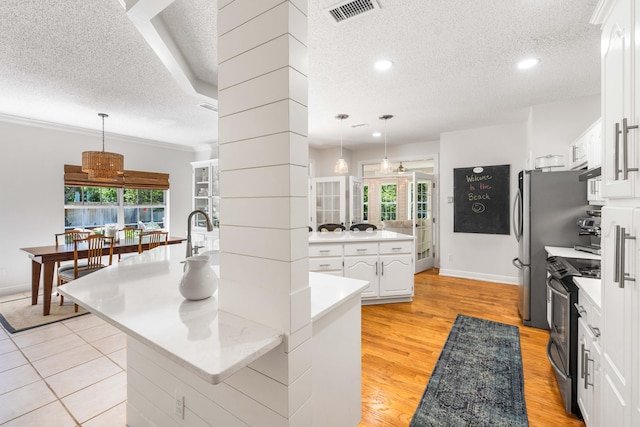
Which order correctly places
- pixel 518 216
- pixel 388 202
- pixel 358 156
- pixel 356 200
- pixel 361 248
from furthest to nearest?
pixel 358 156 < pixel 356 200 < pixel 388 202 < pixel 361 248 < pixel 518 216

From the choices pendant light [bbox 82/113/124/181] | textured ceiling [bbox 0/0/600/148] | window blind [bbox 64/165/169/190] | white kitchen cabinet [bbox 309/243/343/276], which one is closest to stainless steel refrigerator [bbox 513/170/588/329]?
textured ceiling [bbox 0/0/600/148]

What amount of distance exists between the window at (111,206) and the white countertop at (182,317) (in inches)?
159

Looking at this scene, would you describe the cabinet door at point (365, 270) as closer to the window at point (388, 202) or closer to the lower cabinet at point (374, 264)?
the lower cabinet at point (374, 264)

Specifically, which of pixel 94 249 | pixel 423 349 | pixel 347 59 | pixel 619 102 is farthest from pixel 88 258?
pixel 619 102

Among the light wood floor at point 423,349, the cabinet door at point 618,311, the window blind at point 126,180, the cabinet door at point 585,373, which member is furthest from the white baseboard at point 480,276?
the window blind at point 126,180

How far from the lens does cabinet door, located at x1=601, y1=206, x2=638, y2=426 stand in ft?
3.45

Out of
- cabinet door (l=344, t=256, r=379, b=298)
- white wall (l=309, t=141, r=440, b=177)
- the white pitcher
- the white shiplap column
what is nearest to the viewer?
the white shiplap column

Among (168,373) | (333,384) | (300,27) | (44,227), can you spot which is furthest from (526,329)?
(44,227)

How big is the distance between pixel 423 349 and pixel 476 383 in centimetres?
55

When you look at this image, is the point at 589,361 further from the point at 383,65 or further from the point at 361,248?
the point at 383,65

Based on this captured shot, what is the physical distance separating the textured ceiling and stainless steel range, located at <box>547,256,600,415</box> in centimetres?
173

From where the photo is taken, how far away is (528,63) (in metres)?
2.67

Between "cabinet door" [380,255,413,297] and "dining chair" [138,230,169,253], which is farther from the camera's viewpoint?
"dining chair" [138,230,169,253]

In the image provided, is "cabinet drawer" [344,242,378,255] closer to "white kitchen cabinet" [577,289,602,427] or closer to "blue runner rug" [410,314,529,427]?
"blue runner rug" [410,314,529,427]
